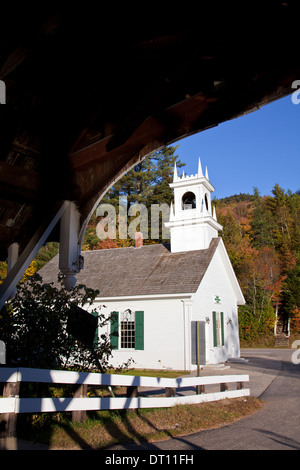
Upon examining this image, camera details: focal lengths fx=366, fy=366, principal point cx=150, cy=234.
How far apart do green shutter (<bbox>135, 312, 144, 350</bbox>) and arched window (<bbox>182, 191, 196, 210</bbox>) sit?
24.8 feet

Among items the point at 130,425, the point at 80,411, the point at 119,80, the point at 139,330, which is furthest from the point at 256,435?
the point at 139,330

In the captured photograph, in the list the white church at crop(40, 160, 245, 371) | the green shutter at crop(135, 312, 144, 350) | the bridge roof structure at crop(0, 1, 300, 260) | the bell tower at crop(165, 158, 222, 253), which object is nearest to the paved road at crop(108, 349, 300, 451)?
the bridge roof structure at crop(0, 1, 300, 260)

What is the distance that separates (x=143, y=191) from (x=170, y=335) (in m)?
25.0

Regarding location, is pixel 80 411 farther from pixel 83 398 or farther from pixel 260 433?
Answer: pixel 260 433

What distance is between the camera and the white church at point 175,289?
1617cm

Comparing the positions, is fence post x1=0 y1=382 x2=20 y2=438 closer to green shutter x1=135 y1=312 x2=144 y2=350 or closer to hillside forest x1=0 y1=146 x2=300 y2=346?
green shutter x1=135 y1=312 x2=144 y2=350

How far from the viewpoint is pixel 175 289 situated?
16.5 m

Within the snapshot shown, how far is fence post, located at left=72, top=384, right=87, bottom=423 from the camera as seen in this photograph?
201 inches

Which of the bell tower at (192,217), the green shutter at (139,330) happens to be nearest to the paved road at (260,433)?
the green shutter at (139,330)

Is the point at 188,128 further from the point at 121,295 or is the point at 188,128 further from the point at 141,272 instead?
the point at 141,272

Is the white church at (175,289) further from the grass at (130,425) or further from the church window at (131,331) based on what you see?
the grass at (130,425)

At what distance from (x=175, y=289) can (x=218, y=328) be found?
4307mm

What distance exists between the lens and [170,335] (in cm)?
1612
